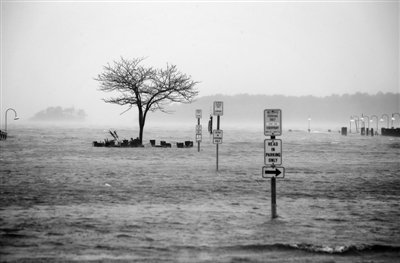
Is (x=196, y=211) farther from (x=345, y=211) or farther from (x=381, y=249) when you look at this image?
(x=381, y=249)

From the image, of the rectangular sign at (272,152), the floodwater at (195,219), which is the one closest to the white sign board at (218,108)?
the floodwater at (195,219)

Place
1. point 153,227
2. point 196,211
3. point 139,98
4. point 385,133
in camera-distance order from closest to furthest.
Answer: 1. point 153,227
2. point 196,211
3. point 139,98
4. point 385,133

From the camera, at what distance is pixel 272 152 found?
9109 millimetres

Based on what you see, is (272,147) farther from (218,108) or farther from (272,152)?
(218,108)

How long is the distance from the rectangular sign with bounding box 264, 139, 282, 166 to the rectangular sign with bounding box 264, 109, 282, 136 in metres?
0.20

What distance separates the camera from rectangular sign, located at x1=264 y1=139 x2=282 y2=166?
9.08 metres

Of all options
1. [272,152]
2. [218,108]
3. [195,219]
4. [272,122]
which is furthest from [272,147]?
[218,108]

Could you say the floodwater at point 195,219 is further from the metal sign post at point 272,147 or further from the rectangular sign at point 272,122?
the rectangular sign at point 272,122

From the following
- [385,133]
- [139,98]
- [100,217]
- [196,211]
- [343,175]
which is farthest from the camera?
[385,133]

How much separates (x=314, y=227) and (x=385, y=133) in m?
78.6

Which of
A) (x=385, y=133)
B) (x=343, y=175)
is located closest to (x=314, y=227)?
(x=343, y=175)

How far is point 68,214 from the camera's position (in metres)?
9.50

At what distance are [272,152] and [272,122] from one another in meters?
0.64

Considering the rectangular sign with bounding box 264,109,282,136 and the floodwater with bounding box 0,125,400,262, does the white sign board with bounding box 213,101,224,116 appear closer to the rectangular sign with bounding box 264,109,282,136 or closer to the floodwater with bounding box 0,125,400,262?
the floodwater with bounding box 0,125,400,262
